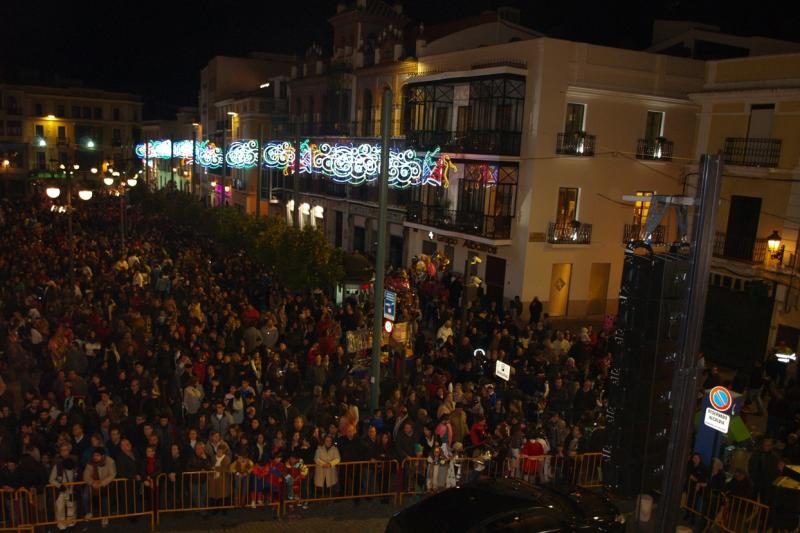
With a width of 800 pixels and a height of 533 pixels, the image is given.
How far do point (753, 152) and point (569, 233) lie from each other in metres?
6.73

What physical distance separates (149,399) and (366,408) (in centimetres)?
452

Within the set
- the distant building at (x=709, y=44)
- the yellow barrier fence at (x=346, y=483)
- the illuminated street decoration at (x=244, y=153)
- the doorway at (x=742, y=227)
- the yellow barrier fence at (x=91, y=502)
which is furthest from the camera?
the illuminated street decoration at (x=244, y=153)

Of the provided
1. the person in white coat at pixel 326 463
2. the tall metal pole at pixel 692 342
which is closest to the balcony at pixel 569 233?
the person in white coat at pixel 326 463

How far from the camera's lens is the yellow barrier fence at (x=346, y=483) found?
10.3 meters

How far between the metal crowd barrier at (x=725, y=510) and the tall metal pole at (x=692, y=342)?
342cm

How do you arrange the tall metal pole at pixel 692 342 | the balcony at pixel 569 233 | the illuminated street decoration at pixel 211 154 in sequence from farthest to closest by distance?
the illuminated street decoration at pixel 211 154, the balcony at pixel 569 233, the tall metal pole at pixel 692 342

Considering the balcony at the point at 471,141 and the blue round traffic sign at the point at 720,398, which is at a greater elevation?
the balcony at the point at 471,141

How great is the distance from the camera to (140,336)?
1530 centimetres

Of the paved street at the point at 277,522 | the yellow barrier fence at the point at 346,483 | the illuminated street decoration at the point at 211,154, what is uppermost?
the illuminated street decoration at the point at 211,154

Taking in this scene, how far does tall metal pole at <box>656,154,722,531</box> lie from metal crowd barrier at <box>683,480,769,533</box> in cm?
342

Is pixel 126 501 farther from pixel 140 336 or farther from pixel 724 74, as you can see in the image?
pixel 724 74

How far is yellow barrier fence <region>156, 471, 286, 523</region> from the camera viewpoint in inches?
387

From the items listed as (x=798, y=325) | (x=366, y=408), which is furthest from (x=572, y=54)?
(x=366, y=408)

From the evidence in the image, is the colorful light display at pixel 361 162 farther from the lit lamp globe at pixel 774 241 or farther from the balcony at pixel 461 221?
the lit lamp globe at pixel 774 241
